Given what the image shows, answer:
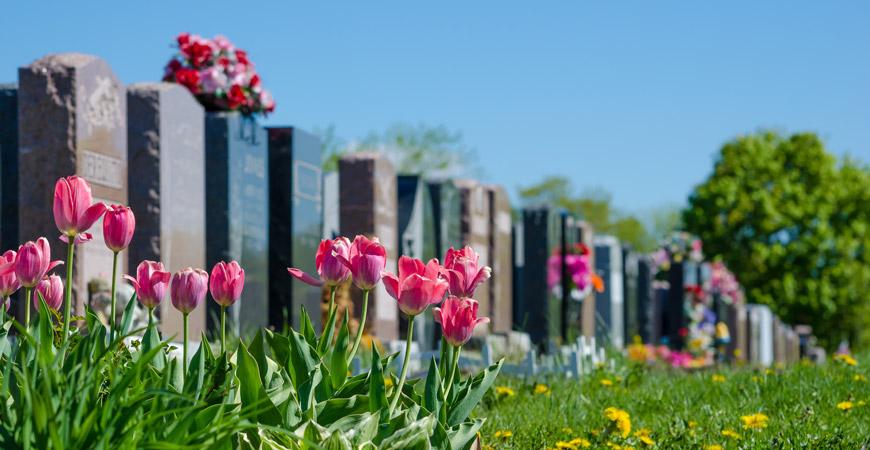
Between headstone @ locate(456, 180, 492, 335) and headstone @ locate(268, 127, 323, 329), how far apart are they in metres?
4.05

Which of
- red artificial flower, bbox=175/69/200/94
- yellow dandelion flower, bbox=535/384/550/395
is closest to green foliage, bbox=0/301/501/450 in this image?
yellow dandelion flower, bbox=535/384/550/395

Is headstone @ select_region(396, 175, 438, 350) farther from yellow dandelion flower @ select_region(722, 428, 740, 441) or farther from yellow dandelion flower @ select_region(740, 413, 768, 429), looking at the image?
yellow dandelion flower @ select_region(722, 428, 740, 441)

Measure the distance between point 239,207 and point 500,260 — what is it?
6849 mm

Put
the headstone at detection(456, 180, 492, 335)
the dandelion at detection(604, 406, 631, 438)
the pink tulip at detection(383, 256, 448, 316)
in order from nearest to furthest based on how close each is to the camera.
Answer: the pink tulip at detection(383, 256, 448, 316) → the dandelion at detection(604, 406, 631, 438) → the headstone at detection(456, 180, 492, 335)

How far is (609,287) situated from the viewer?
2145cm

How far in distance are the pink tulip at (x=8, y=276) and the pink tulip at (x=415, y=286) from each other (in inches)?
43.2

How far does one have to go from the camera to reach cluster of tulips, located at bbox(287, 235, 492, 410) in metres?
3.48

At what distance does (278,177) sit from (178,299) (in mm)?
7812

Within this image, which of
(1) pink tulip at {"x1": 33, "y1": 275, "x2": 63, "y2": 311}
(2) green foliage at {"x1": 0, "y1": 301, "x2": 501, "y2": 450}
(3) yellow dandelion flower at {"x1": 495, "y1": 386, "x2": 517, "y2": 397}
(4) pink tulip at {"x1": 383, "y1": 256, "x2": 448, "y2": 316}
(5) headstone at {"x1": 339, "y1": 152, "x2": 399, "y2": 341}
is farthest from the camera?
(5) headstone at {"x1": 339, "y1": 152, "x2": 399, "y2": 341}

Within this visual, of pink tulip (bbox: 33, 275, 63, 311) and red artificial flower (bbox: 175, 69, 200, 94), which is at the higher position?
red artificial flower (bbox: 175, 69, 200, 94)

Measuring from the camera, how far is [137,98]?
939 cm

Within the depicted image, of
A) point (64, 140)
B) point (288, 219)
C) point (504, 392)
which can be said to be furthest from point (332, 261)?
point (288, 219)

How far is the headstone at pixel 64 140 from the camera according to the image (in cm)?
855

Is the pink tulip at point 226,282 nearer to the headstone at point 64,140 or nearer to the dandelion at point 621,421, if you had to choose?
the dandelion at point 621,421
